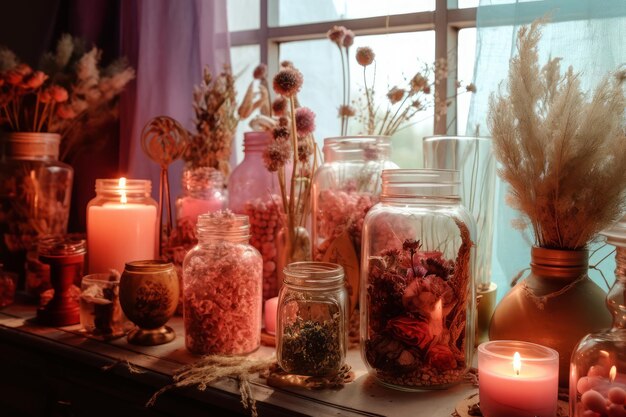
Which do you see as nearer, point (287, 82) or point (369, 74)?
point (287, 82)

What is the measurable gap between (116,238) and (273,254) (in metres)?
0.34

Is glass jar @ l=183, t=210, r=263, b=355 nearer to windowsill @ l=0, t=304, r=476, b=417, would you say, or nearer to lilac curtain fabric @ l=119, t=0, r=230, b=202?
windowsill @ l=0, t=304, r=476, b=417

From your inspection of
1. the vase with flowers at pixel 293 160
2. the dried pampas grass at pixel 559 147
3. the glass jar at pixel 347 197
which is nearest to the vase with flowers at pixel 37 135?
the vase with flowers at pixel 293 160

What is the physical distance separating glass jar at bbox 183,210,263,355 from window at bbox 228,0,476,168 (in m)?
0.49

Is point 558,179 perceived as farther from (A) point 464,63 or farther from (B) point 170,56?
(B) point 170,56

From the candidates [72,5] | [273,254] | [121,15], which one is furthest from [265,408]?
[72,5]

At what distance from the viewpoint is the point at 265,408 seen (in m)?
0.81

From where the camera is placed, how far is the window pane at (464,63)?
131cm

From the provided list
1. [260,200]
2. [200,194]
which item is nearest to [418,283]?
[260,200]

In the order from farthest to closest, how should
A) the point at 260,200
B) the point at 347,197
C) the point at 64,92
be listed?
the point at 64,92, the point at 260,200, the point at 347,197

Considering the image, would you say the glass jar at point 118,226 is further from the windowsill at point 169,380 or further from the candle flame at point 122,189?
the windowsill at point 169,380

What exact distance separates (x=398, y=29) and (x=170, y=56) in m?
0.59

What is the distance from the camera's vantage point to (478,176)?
110 centimetres

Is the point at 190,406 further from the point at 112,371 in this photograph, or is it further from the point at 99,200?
the point at 99,200
